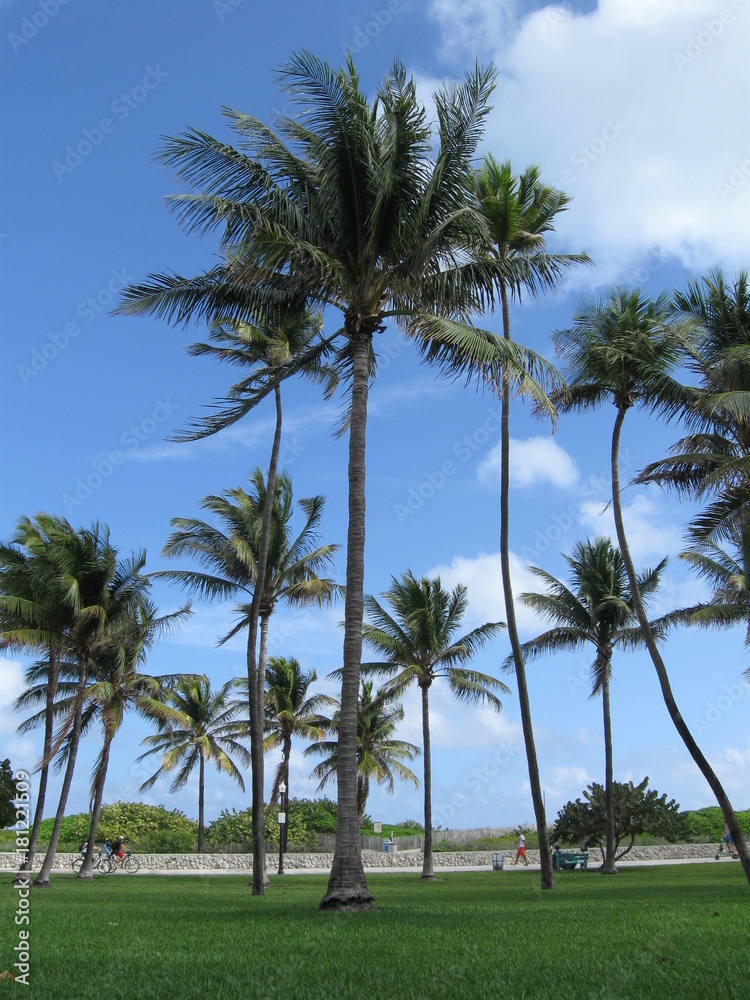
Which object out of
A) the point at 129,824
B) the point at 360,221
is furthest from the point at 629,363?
the point at 129,824

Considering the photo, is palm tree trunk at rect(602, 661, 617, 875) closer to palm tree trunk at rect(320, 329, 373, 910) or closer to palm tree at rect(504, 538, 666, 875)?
palm tree at rect(504, 538, 666, 875)

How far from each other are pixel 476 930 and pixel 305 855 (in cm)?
3221

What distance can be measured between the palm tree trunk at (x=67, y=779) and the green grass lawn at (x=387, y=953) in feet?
34.7

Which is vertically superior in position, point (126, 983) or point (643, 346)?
point (643, 346)

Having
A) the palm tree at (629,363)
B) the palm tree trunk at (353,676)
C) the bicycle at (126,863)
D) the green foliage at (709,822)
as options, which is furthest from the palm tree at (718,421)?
the green foliage at (709,822)

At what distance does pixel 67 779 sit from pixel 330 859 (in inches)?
732

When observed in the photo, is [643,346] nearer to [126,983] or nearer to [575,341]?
[575,341]

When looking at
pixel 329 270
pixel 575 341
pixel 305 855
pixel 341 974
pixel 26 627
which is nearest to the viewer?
pixel 341 974

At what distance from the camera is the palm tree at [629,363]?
18.7 metres

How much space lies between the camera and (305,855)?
3909 cm

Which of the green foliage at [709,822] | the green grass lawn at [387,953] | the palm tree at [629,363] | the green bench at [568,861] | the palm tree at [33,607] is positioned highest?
the palm tree at [629,363]

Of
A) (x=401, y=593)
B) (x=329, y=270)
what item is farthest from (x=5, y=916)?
(x=401, y=593)

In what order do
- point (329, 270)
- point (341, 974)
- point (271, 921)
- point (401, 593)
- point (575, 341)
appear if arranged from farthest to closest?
point (401, 593)
point (575, 341)
point (329, 270)
point (271, 921)
point (341, 974)

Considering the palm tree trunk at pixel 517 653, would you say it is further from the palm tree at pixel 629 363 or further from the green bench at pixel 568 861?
the green bench at pixel 568 861
